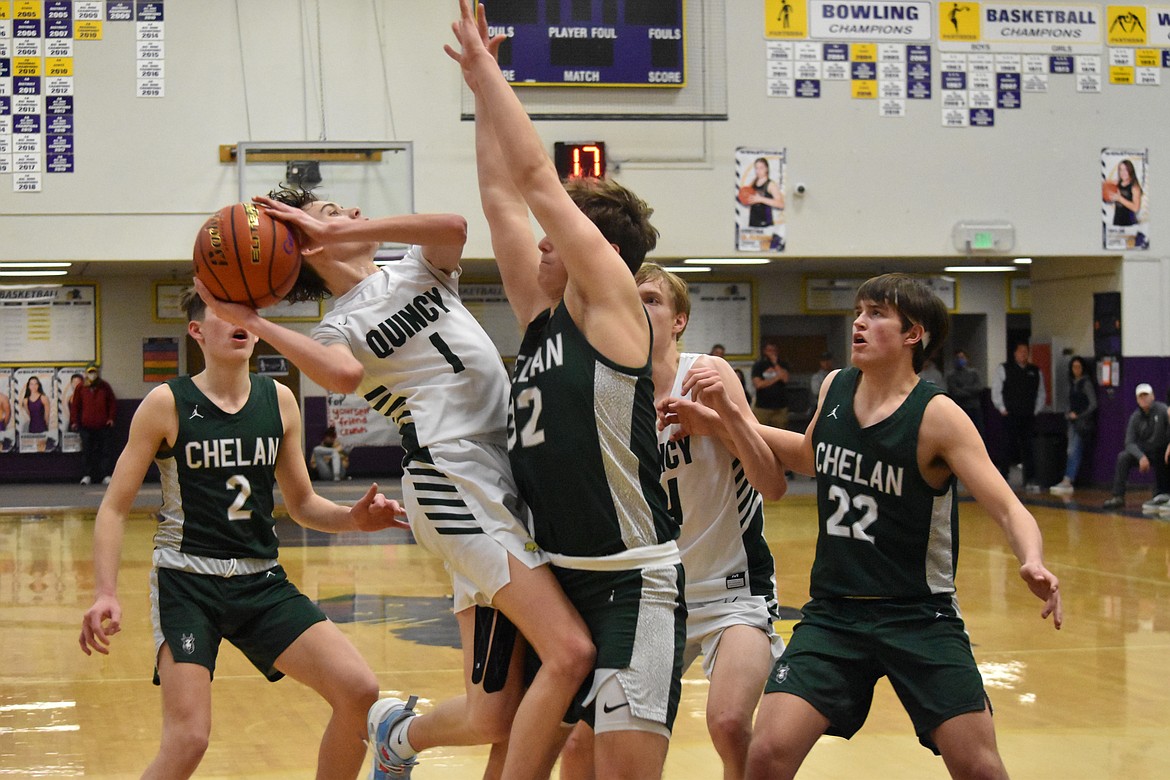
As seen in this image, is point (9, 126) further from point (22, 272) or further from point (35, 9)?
point (22, 272)

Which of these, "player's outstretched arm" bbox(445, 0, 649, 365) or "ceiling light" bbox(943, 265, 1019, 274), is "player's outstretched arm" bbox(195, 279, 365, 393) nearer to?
"player's outstretched arm" bbox(445, 0, 649, 365)

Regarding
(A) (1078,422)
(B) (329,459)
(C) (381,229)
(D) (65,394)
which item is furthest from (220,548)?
(D) (65,394)

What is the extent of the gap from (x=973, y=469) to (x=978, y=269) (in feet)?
55.6

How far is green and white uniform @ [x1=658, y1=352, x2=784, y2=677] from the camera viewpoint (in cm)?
404

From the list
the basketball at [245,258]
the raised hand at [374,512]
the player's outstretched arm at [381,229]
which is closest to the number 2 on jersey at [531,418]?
the player's outstretched arm at [381,229]

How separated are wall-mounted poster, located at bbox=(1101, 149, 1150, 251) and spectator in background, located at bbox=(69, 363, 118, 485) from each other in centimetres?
1412

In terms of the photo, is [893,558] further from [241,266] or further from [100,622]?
[100,622]

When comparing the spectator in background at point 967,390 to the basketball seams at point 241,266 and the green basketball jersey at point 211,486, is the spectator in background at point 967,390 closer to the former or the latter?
the green basketball jersey at point 211,486

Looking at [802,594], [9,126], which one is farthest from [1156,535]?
[9,126]

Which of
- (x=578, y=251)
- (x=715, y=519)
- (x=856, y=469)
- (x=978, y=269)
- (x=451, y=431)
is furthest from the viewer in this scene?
(x=978, y=269)

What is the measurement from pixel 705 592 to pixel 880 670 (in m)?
0.66

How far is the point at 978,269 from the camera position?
19625 mm

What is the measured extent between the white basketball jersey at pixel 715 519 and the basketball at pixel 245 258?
4.64 feet

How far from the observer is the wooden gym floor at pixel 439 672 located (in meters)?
4.97
